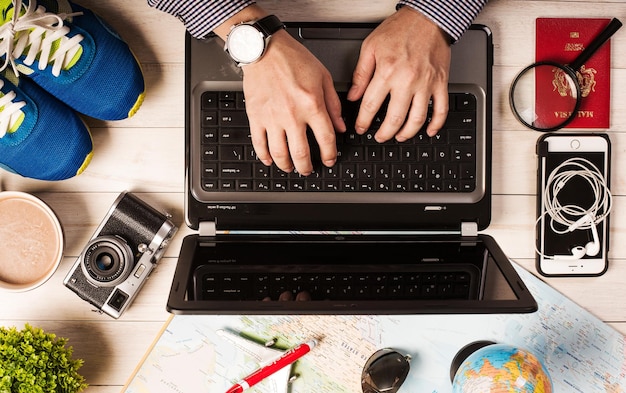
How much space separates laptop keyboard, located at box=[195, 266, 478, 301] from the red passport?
1.10 feet

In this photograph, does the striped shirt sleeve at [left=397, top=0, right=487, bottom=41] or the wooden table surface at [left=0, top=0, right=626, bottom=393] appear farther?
the wooden table surface at [left=0, top=0, right=626, bottom=393]

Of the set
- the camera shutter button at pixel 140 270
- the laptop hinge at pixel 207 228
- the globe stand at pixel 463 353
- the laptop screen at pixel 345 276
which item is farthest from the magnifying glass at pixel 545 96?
the camera shutter button at pixel 140 270

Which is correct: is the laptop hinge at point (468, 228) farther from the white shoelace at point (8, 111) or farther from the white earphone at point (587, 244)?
the white shoelace at point (8, 111)

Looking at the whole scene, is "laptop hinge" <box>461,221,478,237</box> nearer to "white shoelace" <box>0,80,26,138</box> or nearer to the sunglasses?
the sunglasses

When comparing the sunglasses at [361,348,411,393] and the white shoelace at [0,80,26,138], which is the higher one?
the white shoelace at [0,80,26,138]

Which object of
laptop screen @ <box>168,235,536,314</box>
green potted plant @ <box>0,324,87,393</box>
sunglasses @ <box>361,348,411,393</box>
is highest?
laptop screen @ <box>168,235,536,314</box>

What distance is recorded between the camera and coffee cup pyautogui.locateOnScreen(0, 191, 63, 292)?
2.77 ft

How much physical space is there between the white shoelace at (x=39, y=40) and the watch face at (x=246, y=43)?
23 cm

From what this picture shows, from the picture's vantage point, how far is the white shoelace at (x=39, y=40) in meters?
0.74

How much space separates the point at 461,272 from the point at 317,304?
22 centimetres

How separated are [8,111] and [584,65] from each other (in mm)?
880

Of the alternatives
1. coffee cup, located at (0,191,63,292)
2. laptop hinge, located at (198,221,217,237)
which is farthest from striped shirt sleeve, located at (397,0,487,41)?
coffee cup, located at (0,191,63,292)

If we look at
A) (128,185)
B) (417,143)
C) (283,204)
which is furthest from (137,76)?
(417,143)

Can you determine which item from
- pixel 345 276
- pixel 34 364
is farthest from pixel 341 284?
pixel 34 364
